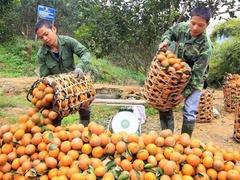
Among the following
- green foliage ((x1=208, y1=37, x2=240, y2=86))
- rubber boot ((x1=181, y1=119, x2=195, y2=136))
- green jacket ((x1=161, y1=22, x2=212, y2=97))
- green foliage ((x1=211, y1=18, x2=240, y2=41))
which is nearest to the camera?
green jacket ((x1=161, y1=22, x2=212, y2=97))

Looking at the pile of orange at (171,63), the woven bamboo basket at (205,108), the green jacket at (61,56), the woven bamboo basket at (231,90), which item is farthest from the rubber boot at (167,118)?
the woven bamboo basket at (231,90)

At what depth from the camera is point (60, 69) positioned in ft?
15.6

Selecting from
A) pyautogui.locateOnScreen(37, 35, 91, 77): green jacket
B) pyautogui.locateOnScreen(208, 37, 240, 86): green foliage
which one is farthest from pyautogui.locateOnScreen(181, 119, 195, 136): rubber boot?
pyautogui.locateOnScreen(208, 37, 240, 86): green foliage

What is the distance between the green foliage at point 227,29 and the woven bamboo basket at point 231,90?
490 centimetres

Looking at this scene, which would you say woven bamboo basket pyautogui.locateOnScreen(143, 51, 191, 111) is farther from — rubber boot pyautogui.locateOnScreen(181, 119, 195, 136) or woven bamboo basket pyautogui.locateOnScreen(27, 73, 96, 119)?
woven bamboo basket pyautogui.locateOnScreen(27, 73, 96, 119)

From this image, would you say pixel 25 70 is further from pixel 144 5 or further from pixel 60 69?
pixel 60 69

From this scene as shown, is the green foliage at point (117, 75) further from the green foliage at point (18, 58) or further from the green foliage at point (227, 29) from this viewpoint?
the green foliage at point (227, 29)

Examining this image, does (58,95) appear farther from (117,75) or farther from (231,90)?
(117,75)

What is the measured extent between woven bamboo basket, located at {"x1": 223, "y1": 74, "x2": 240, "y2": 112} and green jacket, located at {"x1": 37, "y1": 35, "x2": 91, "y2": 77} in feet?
17.4

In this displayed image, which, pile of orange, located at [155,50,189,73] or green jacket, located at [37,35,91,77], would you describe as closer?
pile of orange, located at [155,50,189,73]

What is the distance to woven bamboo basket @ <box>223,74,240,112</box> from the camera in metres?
9.17

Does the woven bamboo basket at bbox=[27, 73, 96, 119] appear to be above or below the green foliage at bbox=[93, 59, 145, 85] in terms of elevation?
above

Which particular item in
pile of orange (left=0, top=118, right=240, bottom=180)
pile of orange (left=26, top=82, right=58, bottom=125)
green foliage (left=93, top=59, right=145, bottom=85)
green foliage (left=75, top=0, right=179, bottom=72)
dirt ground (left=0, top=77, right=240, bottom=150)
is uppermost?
green foliage (left=75, top=0, right=179, bottom=72)

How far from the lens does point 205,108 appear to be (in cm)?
848
